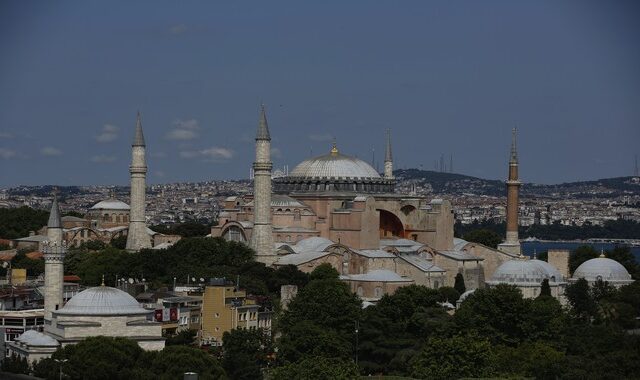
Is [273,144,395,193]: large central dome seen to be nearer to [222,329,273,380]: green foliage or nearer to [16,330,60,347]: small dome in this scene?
[222,329,273,380]: green foliage

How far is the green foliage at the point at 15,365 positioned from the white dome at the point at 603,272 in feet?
76.2

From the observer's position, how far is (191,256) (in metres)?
58.7

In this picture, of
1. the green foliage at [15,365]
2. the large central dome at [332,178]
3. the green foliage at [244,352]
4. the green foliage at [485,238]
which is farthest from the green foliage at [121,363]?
the green foliage at [485,238]

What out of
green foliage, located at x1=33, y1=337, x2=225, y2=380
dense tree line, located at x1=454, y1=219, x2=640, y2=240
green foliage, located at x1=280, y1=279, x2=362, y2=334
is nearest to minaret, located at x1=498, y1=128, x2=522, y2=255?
green foliage, located at x1=280, y1=279, x2=362, y2=334

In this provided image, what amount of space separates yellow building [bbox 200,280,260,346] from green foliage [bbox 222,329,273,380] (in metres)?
2.44

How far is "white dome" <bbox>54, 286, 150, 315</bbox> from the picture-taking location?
140 ft

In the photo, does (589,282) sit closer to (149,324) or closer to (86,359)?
(149,324)

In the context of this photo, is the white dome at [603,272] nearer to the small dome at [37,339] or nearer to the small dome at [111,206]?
the small dome at [37,339]

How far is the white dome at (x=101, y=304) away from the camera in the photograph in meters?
42.8

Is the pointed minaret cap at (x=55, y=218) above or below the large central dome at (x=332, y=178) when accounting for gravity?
below

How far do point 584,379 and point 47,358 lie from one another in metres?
12.0

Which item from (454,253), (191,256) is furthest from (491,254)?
(191,256)

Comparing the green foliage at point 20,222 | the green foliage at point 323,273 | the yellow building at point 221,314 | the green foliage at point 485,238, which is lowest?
the yellow building at point 221,314

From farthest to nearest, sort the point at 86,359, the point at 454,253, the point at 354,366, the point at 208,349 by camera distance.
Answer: the point at 454,253 → the point at 208,349 → the point at 354,366 → the point at 86,359
